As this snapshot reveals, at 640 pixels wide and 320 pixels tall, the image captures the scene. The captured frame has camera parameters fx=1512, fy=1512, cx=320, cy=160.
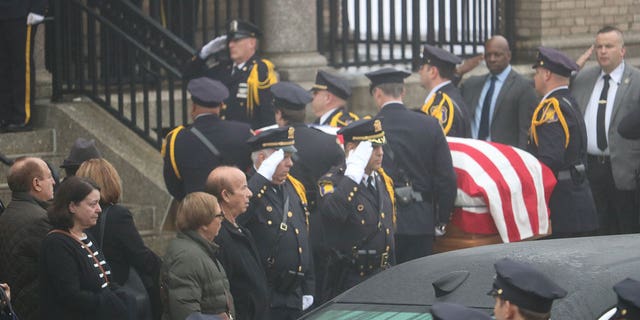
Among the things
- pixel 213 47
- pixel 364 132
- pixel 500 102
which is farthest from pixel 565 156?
pixel 213 47

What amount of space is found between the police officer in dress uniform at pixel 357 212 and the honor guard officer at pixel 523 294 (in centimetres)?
343

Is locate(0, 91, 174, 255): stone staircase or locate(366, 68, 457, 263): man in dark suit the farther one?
locate(0, 91, 174, 255): stone staircase

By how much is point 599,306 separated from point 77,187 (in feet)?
9.12

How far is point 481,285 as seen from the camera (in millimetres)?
5637

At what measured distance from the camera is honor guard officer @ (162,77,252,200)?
926 centimetres

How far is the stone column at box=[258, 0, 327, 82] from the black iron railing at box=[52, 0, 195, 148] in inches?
48.4

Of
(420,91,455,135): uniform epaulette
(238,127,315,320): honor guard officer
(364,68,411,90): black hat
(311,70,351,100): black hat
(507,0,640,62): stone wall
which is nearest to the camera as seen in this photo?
(238,127,315,320): honor guard officer

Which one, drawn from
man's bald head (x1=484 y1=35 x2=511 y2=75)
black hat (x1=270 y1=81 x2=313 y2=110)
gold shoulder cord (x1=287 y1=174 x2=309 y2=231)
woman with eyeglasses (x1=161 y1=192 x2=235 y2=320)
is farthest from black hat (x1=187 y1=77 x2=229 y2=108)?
man's bald head (x1=484 y1=35 x2=511 y2=75)

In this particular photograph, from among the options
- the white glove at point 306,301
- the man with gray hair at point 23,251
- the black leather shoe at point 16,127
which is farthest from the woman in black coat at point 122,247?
the black leather shoe at point 16,127

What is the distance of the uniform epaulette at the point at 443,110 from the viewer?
10.5 metres

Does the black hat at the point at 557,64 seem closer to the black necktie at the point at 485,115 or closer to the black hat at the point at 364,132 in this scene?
the black necktie at the point at 485,115

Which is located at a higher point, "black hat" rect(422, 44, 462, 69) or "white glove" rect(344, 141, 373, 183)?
"black hat" rect(422, 44, 462, 69)

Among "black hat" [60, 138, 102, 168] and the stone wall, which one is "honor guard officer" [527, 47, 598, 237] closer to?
"black hat" [60, 138, 102, 168]

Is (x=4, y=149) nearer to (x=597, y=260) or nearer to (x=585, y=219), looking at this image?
(x=585, y=219)
